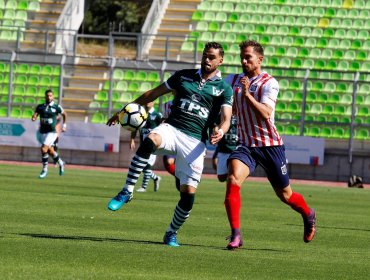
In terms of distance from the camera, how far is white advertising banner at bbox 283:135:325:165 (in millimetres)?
36281

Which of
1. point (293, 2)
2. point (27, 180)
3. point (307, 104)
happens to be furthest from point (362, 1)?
point (27, 180)

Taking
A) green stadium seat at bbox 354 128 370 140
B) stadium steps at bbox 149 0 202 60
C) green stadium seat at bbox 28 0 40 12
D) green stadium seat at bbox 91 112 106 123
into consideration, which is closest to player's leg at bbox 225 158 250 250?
green stadium seat at bbox 354 128 370 140

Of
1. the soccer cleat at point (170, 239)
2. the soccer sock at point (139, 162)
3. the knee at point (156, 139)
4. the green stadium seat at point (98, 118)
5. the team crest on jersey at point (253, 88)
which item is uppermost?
the team crest on jersey at point (253, 88)

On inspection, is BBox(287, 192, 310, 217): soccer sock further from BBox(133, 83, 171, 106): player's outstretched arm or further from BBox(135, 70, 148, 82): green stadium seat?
BBox(135, 70, 148, 82): green stadium seat

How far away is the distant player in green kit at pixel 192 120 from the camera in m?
12.2

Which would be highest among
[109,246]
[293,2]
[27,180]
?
[293,2]

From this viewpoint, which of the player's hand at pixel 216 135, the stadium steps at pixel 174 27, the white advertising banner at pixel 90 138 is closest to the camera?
the player's hand at pixel 216 135

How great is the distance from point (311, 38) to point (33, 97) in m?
10.8

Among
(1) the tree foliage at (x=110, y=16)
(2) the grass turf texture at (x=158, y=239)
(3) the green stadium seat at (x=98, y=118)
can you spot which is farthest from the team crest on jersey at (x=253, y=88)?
(1) the tree foliage at (x=110, y=16)

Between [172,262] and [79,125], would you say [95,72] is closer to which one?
[79,125]

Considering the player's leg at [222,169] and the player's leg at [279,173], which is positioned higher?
the player's leg at [279,173]

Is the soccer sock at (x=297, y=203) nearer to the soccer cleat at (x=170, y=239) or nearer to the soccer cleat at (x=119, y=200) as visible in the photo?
the soccer cleat at (x=170, y=239)

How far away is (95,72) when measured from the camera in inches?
1604

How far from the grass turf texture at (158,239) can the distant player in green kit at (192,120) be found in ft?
1.95
